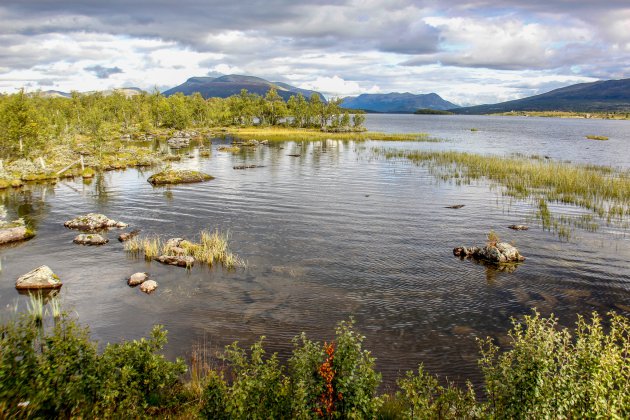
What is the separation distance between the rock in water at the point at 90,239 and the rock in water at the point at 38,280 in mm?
9002

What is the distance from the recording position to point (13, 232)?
40.9 metres

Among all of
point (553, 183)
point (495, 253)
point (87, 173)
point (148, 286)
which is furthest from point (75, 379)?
point (87, 173)

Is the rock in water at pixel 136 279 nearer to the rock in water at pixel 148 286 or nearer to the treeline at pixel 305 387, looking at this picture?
the rock in water at pixel 148 286

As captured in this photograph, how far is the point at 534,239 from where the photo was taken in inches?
1636

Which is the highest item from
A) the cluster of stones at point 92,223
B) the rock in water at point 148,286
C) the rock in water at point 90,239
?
the cluster of stones at point 92,223

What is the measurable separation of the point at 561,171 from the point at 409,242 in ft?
161

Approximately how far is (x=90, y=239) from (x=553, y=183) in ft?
225

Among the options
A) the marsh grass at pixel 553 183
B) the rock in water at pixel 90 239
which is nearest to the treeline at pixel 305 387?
the rock in water at pixel 90 239

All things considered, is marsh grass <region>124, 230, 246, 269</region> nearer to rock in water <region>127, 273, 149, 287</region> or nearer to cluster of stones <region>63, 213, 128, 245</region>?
rock in water <region>127, 273, 149, 287</region>

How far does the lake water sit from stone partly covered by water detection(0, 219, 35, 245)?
1107mm

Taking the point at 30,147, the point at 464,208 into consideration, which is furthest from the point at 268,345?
the point at 30,147

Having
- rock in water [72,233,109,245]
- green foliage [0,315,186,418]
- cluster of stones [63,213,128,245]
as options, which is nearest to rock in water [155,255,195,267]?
rock in water [72,233,109,245]

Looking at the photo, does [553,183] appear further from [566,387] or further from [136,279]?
[136,279]

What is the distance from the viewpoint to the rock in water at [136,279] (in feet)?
100
